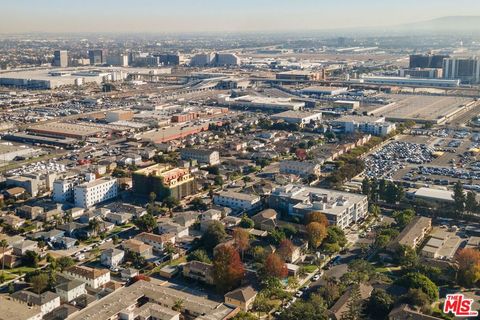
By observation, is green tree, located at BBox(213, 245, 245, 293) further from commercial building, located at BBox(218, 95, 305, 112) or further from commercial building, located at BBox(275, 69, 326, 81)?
commercial building, located at BBox(275, 69, 326, 81)

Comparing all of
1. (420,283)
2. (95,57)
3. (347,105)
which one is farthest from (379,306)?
(95,57)

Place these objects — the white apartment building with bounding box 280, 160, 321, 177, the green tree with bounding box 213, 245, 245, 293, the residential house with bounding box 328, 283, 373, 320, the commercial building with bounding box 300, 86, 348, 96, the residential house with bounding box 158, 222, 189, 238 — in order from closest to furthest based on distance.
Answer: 1. the residential house with bounding box 328, 283, 373, 320
2. the green tree with bounding box 213, 245, 245, 293
3. the residential house with bounding box 158, 222, 189, 238
4. the white apartment building with bounding box 280, 160, 321, 177
5. the commercial building with bounding box 300, 86, 348, 96

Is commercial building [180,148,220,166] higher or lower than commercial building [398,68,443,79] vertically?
A: lower

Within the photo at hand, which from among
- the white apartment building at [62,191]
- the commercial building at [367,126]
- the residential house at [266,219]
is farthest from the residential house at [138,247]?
the commercial building at [367,126]

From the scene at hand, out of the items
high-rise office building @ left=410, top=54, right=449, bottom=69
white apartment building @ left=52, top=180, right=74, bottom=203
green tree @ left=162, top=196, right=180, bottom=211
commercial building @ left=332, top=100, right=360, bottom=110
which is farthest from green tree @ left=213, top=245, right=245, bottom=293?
high-rise office building @ left=410, top=54, right=449, bottom=69

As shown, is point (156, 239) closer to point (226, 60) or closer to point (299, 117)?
point (299, 117)

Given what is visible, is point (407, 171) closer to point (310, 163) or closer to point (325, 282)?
point (310, 163)

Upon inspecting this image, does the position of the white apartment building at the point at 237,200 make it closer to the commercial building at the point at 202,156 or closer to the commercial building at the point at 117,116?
the commercial building at the point at 202,156
